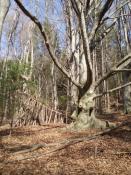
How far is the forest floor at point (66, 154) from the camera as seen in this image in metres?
5.95

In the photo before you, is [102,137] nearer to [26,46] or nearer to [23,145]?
[23,145]

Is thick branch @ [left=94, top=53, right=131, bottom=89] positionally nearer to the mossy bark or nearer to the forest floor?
the mossy bark

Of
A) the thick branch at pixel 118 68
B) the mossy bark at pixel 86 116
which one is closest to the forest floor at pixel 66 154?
the mossy bark at pixel 86 116

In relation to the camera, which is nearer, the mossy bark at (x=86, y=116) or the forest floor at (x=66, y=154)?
the forest floor at (x=66, y=154)

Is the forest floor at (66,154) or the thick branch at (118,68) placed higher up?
the thick branch at (118,68)

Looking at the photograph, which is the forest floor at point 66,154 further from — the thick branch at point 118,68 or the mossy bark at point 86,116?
the thick branch at point 118,68

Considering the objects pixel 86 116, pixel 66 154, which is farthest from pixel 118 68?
pixel 66 154

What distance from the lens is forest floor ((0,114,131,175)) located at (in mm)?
5945

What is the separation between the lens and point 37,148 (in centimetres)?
743

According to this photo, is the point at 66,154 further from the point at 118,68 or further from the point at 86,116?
the point at 118,68

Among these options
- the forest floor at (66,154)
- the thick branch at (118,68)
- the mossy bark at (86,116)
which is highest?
the thick branch at (118,68)

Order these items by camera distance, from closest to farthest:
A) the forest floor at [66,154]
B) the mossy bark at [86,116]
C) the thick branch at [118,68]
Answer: the forest floor at [66,154] → the thick branch at [118,68] → the mossy bark at [86,116]

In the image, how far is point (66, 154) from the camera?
6973 mm

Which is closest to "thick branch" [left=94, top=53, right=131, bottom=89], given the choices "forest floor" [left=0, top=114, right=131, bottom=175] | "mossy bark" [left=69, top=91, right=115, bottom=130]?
"mossy bark" [left=69, top=91, right=115, bottom=130]
